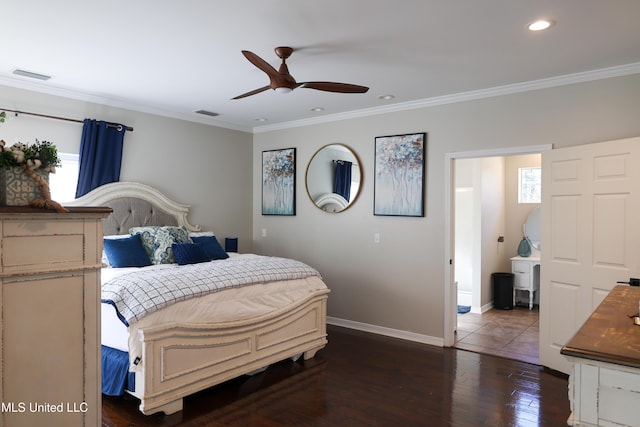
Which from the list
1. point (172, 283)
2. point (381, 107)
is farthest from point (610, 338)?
point (381, 107)

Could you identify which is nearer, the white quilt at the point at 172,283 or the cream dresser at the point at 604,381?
the cream dresser at the point at 604,381

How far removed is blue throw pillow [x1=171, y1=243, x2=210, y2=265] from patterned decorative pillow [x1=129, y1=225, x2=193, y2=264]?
0.09 m

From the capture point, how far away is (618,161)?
3352mm

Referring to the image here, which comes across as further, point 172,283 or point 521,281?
point 521,281

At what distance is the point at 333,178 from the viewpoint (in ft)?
17.6

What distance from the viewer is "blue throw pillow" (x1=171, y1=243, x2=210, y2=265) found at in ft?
13.5

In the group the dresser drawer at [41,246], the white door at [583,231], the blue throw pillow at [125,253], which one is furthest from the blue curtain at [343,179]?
the dresser drawer at [41,246]

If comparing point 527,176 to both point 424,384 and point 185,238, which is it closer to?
point 424,384

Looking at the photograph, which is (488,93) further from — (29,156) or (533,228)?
(29,156)

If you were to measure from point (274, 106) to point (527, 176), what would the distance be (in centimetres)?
416

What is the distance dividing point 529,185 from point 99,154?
234 inches

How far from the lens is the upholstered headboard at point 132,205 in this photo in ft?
14.6

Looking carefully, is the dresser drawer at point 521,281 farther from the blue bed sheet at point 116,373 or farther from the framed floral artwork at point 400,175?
the blue bed sheet at point 116,373

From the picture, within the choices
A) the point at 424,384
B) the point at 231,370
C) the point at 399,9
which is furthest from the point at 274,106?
the point at 424,384
